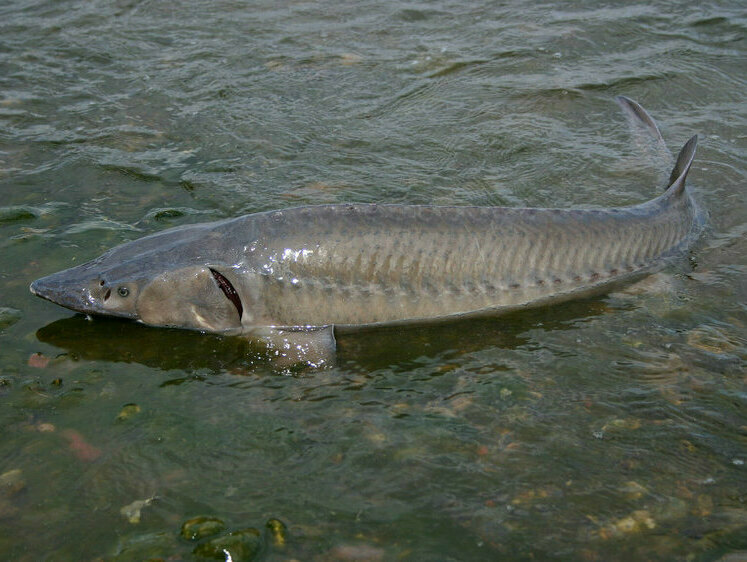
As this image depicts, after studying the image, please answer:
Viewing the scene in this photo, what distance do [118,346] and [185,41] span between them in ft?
16.6

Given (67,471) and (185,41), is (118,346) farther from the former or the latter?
(185,41)

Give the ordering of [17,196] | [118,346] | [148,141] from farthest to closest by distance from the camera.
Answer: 1. [148,141]
2. [17,196]
3. [118,346]

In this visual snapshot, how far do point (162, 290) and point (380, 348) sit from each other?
1113mm

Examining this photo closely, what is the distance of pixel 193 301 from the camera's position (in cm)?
404

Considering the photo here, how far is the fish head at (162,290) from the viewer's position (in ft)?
13.1

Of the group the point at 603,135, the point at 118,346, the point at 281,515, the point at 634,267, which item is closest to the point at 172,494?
the point at 281,515

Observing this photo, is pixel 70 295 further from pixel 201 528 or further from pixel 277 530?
pixel 277 530

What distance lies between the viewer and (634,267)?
4555 millimetres

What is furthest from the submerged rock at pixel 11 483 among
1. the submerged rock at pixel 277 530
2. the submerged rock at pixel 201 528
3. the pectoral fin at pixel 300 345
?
the pectoral fin at pixel 300 345

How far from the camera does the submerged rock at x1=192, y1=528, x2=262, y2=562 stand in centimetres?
264

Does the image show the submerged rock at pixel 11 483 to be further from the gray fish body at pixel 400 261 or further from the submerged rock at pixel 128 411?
the gray fish body at pixel 400 261

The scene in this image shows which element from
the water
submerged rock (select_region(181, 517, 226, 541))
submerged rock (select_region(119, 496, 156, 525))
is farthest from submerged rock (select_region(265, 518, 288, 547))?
submerged rock (select_region(119, 496, 156, 525))

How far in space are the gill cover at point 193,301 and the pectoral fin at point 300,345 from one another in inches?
6.9

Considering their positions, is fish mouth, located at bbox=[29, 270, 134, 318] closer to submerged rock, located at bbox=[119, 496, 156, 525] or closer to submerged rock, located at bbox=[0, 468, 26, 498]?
submerged rock, located at bbox=[0, 468, 26, 498]
